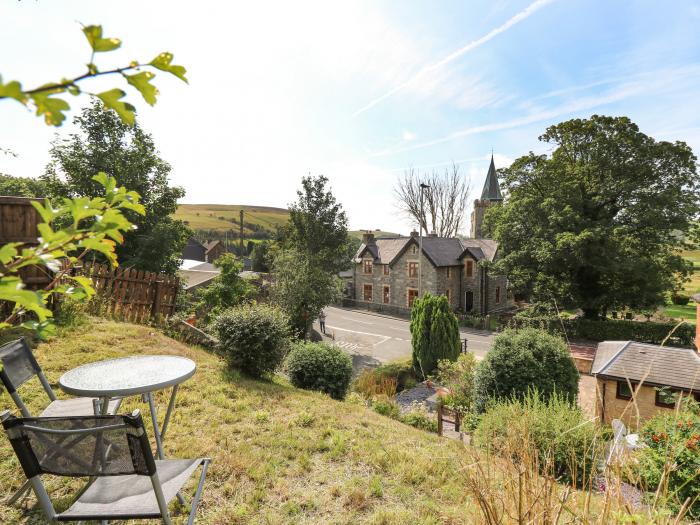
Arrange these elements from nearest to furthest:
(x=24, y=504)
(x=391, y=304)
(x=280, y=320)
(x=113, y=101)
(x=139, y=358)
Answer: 1. (x=113, y=101)
2. (x=24, y=504)
3. (x=139, y=358)
4. (x=280, y=320)
5. (x=391, y=304)

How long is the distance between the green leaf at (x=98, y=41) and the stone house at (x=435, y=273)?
1025 inches

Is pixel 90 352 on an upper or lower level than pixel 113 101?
lower

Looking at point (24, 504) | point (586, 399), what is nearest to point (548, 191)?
point (586, 399)

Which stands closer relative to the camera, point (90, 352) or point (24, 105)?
point (24, 105)

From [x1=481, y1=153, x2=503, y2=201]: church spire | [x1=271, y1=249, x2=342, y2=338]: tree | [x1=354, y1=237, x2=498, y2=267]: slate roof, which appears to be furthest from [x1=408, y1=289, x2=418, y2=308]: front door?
[x1=481, y1=153, x2=503, y2=201]: church spire

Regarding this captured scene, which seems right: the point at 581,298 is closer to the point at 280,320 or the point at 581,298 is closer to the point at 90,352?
the point at 280,320

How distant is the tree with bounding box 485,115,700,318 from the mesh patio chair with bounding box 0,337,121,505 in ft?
62.4

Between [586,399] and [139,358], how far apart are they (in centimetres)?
1418

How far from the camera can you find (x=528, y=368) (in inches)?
331

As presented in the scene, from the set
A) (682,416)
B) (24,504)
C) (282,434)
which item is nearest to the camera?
(24,504)

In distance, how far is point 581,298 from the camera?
1961 centimetres

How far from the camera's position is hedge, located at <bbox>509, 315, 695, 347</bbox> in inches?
696

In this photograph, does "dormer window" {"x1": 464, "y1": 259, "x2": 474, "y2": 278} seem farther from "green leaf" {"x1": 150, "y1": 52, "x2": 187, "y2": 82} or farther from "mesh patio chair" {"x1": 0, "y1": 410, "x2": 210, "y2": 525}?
"green leaf" {"x1": 150, "y1": 52, "x2": 187, "y2": 82}

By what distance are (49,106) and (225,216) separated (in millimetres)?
107657
